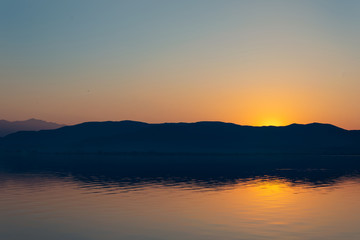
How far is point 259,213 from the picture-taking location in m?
35.8

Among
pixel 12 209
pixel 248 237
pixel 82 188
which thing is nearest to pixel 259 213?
pixel 248 237

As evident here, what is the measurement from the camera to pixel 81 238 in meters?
26.1

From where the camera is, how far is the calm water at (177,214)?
90.3 ft

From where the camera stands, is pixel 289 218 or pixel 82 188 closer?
pixel 289 218

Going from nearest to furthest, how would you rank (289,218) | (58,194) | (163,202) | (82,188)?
(289,218) → (163,202) → (58,194) → (82,188)

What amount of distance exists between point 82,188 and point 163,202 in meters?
18.1

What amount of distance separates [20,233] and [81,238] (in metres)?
4.57

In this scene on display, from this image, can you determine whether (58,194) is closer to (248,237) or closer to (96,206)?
(96,206)

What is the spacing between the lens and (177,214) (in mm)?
35219

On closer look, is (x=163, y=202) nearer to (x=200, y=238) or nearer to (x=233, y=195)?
(x=233, y=195)

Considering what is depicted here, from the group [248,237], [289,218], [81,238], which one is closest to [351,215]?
[289,218]

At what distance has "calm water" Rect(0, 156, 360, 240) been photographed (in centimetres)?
2753

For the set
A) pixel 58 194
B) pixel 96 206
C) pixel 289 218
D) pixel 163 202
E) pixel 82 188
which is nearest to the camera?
pixel 289 218

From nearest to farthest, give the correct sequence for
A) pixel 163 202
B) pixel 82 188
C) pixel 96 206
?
pixel 96 206
pixel 163 202
pixel 82 188
